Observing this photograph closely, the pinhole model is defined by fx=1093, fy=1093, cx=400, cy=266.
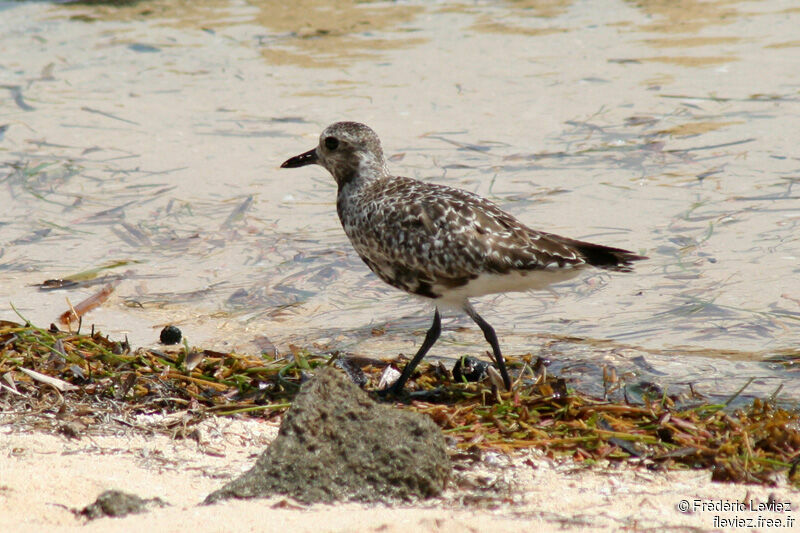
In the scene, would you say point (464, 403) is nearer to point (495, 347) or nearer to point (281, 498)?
point (495, 347)

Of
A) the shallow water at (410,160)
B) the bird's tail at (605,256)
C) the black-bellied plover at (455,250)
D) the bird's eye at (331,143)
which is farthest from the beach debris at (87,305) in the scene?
the bird's tail at (605,256)

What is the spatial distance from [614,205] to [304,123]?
3.26 metres

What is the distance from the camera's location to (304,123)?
1037 cm

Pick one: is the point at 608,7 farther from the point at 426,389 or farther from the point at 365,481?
the point at 365,481

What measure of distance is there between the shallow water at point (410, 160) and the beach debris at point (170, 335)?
27cm

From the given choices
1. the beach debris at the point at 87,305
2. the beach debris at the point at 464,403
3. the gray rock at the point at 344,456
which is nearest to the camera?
the gray rock at the point at 344,456

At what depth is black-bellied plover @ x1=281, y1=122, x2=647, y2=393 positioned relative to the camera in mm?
5680

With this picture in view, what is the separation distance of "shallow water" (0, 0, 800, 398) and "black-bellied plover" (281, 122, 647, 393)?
69 centimetres

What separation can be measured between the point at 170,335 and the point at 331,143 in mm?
1496

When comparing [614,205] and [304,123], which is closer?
[614,205]

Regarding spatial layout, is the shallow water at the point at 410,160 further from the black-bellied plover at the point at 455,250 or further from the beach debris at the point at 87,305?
the black-bellied plover at the point at 455,250

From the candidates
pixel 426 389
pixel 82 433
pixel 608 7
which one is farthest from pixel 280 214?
pixel 608 7

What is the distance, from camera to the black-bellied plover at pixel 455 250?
5680mm

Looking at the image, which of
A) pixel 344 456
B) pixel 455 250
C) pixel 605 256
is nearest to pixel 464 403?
pixel 455 250
